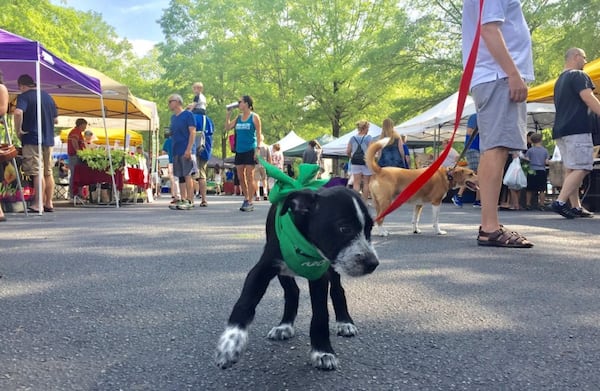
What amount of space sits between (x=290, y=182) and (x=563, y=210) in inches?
248

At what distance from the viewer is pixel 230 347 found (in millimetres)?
1623

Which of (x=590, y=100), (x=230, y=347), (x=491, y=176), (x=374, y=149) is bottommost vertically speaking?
(x=230, y=347)

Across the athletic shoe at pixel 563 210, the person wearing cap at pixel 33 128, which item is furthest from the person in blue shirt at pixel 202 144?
the athletic shoe at pixel 563 210

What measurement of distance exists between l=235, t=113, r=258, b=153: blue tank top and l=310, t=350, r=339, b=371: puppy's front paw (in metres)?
7.07

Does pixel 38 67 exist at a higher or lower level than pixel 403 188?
higher

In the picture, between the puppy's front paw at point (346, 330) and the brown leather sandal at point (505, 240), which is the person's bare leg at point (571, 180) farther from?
the puppy's front paw at point (346, 330)

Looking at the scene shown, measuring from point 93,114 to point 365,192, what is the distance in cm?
927

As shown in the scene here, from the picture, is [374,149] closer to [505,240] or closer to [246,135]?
[505,240]

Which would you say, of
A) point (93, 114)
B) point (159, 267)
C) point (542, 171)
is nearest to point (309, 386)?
point (159, 267)

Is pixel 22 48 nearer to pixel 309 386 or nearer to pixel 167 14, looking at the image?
pixel 309 386

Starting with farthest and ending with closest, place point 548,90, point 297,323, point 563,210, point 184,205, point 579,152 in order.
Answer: point 548,90, point 184,205, point 563,210, point 579,152, point 297,323

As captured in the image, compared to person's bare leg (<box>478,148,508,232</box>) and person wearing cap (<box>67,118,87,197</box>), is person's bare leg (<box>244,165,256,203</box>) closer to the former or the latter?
person wearing cap (<box>67,118,87,197</box>)

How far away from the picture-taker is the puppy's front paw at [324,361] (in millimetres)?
1711

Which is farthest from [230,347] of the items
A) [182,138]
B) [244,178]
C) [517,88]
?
[182,138]
